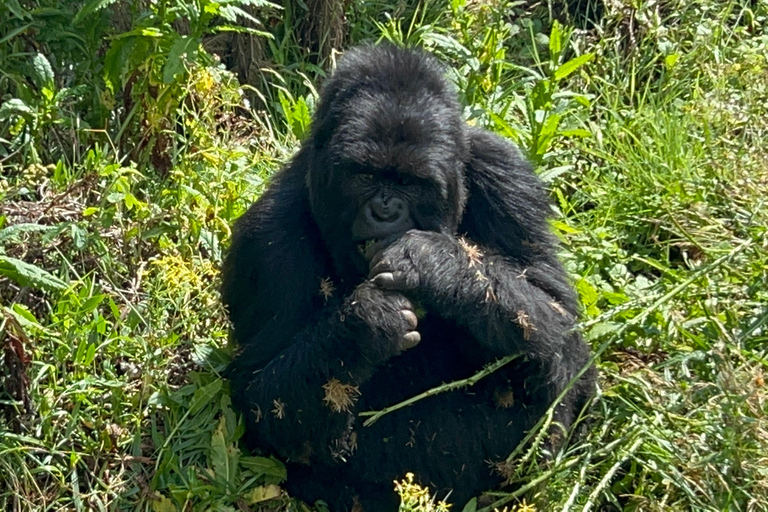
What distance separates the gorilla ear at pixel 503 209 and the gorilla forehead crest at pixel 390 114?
0.52 ft

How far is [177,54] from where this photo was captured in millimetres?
5492

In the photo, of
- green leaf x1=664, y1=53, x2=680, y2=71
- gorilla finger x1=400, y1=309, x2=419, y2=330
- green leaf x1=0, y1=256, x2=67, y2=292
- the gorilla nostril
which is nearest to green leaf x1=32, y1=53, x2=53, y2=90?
green leaf x1=0, y1=256, x2=67, y2=292

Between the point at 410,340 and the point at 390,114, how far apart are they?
839 millimetres

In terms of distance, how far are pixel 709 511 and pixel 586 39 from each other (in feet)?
11.8

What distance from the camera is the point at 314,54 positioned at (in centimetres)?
710

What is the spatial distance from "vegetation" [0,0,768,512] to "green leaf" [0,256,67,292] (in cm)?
1

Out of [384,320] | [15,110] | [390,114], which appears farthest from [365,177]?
[15,110]

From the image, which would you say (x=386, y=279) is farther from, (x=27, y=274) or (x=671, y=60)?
(x=671, y=60)

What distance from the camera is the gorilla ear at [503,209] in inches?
185

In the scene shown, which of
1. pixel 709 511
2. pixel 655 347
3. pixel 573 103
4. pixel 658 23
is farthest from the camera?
pixel 658 23

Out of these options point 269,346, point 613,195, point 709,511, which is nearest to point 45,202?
point 269,346

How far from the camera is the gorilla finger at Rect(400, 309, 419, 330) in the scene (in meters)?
4.32

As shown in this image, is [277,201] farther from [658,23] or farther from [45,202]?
[658,23]

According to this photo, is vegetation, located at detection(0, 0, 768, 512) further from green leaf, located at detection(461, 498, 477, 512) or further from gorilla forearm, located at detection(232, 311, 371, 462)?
gorilla forearm, located at detection(232, 311, 371, 462)
